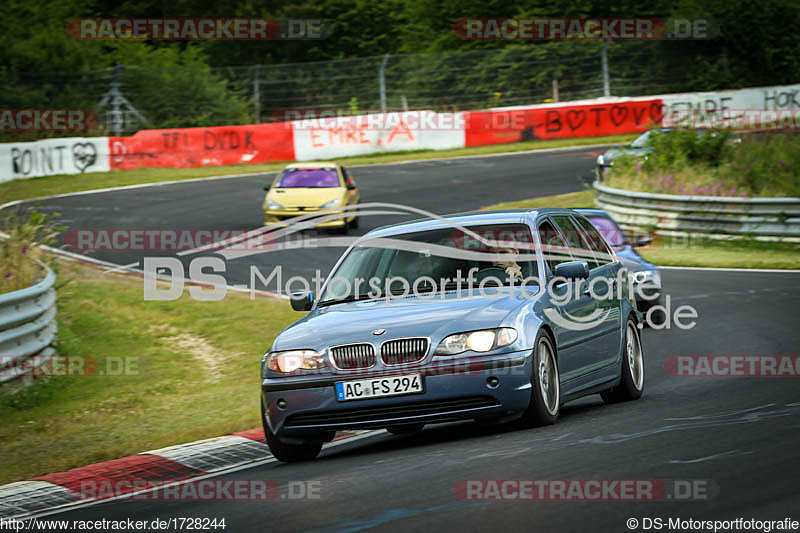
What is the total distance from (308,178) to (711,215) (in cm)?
835

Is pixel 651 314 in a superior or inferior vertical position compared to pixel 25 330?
inferior

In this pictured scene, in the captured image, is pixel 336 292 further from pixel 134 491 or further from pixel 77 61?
pixel 77 61

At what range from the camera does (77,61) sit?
44000 millimetres

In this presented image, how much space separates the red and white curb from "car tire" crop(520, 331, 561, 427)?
5.79ft

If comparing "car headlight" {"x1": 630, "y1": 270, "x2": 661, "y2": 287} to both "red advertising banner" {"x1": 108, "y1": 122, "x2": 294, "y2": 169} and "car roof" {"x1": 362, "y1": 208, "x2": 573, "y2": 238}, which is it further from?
"red advertising banner" {"x1": 108, "y1": 122, "x2": 294, "y2": 169}

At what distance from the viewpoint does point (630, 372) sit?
32.1ft

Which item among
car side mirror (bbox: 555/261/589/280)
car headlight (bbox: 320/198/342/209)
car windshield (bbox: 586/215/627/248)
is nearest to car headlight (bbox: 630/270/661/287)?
car windshield (bbox: 586/215/627/248)

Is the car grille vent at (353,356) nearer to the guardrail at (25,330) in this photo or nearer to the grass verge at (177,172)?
the guardrail at (25,330)

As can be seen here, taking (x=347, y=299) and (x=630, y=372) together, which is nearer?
(x=347, y=299)

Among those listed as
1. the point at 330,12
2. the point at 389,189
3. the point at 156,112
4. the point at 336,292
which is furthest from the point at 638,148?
the point at 330,12

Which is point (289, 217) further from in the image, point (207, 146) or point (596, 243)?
point (596, 243)

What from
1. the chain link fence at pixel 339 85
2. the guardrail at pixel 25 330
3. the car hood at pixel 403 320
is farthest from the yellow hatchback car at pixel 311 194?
the car hood at pixel 403 320

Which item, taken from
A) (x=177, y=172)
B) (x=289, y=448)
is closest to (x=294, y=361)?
(x=289, y=448)

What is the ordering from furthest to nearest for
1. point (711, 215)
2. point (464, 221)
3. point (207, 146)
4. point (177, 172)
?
point (207, 146) → point (177, 172) → point (711, 215) → point (464, 221)
